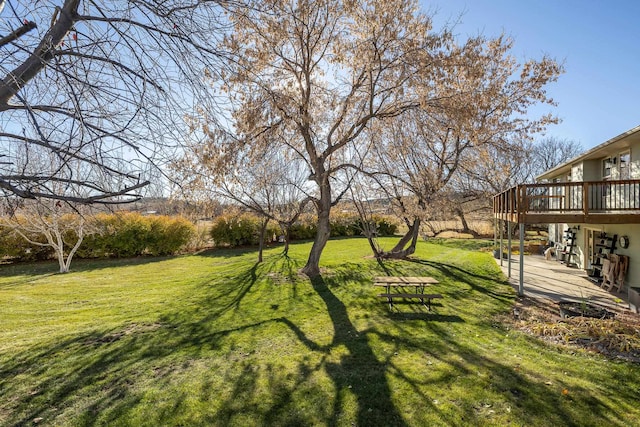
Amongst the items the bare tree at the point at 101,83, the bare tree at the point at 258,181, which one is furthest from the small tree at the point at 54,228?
the bare tree at the point at 101,83

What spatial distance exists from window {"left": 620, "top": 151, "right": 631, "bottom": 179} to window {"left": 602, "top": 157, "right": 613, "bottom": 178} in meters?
0.87

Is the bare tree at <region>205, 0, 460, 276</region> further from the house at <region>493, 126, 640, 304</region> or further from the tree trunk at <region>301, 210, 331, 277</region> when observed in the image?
the house at <region>493, 126, 640, 304</region>

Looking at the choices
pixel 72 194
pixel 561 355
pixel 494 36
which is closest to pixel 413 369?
pixel 561 355

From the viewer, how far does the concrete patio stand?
948cm

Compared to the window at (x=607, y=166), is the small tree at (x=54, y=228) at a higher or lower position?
lower

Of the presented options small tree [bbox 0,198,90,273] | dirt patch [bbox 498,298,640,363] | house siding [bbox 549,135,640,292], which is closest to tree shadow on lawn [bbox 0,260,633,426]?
dirt patch [bbox 498,298,640,363]

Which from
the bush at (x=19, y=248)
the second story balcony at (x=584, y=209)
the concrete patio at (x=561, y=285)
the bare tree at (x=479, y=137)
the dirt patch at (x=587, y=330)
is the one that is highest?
the bare tree at (x=479, y=137)

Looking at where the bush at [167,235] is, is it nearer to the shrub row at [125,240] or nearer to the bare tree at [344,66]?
the shrub row at [125,240]

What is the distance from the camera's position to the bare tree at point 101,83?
293 cm

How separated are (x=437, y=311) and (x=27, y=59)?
852 centimetres

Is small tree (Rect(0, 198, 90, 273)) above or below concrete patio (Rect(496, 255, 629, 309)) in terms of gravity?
above

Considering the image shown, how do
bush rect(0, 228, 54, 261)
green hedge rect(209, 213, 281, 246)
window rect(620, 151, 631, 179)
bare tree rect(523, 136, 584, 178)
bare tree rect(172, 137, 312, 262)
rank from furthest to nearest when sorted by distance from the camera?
bare tree rect(523, 136, 584, 178), green hedge rect(209, 213, 281, 246), bush rect(0, 228, 54, 261), window rect(620, 151, 631, 179), bare tree rect(172, 137, 312, 262)

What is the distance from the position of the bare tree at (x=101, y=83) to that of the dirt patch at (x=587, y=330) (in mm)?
7425

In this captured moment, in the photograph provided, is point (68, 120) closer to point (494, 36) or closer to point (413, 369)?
point (413, 369)
